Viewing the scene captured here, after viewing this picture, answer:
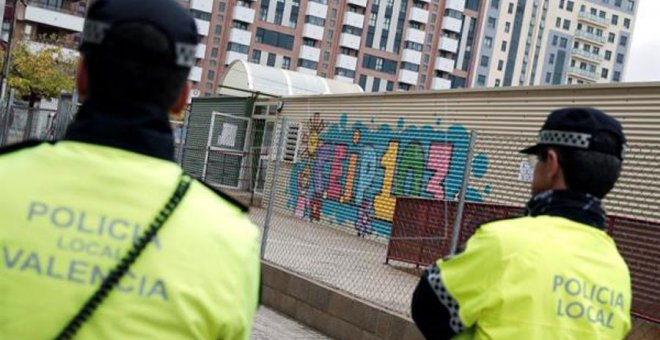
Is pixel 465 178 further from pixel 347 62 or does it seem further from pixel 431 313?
pixel 347 62

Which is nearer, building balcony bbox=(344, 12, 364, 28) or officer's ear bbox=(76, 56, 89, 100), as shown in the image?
officer's ear bbox=(76, 56, 89, 100)

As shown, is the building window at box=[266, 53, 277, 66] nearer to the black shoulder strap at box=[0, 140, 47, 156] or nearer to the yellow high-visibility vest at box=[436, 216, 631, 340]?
the yellow high-visibility vest at box=[436, 216, 631, 340]

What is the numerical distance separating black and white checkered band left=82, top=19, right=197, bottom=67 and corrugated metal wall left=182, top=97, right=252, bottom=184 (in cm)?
1399

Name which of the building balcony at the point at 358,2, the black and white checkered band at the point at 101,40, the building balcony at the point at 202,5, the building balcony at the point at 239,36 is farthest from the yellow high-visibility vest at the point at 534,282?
the building balcony at the point at 358,2

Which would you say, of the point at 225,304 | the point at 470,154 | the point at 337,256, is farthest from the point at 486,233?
the point at 337,256

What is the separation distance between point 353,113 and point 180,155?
25.1 feet

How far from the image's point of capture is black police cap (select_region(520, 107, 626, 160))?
288 centimetres

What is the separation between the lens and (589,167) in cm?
288

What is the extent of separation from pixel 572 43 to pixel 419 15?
162 feet

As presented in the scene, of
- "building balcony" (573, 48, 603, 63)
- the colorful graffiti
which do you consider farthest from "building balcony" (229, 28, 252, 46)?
the colorful graffiti

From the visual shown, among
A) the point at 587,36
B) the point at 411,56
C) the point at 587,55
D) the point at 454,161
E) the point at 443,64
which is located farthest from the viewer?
the point at 587,55

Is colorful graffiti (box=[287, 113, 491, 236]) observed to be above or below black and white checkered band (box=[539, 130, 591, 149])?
below

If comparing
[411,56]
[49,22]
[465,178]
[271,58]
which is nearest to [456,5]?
[411,56]

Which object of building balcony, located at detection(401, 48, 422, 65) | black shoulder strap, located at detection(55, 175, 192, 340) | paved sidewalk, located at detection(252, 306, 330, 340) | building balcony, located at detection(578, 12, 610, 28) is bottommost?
paved sidewalk, located at detection(252, 306, 330, 340)
